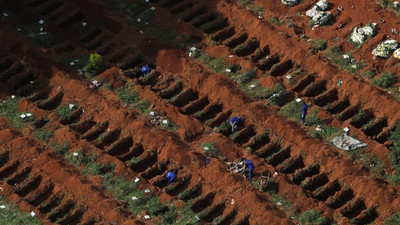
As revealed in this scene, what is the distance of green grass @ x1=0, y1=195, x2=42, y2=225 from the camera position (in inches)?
1045

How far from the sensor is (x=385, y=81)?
102 ft

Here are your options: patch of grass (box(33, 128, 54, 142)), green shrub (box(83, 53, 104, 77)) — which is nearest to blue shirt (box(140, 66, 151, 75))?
green shrub (box(83, 53, 104, 77))

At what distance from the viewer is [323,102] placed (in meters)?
30.9

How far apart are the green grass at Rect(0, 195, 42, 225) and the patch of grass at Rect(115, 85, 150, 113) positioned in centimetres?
605

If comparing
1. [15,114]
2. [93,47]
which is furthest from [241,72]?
[15,114]

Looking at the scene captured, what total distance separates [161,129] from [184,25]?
244 inches

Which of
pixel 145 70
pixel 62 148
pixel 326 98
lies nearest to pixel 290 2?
pixel 326 98

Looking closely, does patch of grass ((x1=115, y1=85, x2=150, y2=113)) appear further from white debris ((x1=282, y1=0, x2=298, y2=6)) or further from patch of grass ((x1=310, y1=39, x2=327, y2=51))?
white debris ((x1=282, y1=0, x2=298, y2=6))

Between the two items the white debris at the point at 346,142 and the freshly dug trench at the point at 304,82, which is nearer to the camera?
the white debris at the point at 346,142

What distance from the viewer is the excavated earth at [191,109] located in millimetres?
27172

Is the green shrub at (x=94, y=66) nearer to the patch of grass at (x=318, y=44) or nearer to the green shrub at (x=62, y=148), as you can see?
the green shrub at (x=62, y=148)

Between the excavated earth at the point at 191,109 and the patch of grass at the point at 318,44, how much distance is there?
26 cm

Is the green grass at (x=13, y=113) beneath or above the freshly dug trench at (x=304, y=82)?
beneath

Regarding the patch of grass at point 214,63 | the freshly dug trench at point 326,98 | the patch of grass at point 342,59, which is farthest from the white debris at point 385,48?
the patch of grass at point 214,63
